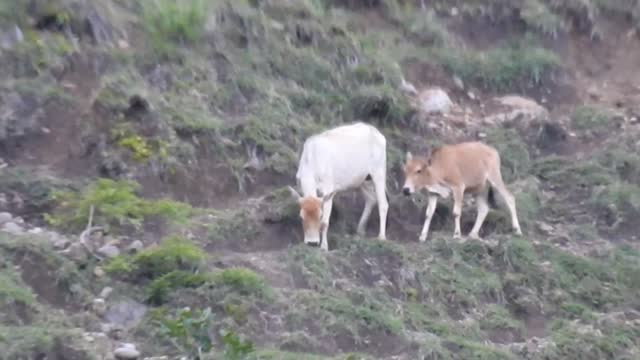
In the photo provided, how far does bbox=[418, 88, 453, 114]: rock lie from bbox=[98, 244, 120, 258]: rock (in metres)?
5.94

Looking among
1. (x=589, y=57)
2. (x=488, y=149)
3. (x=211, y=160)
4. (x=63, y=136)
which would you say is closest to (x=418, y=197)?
(x=488, y=149)

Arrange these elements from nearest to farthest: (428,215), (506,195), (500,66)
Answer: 1. (428,215)
2. (506,195)
3. (500,66)

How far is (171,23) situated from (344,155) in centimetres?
314

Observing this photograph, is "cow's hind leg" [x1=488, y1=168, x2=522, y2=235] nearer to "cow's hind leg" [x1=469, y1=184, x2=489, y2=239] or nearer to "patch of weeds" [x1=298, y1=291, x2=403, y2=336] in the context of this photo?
"cow's hind leg" [x1=469, y1=184, x2=489, y2=239]

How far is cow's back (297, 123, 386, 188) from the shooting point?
16609mm

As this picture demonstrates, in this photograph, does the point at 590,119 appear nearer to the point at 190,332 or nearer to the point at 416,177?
the point at 416,177

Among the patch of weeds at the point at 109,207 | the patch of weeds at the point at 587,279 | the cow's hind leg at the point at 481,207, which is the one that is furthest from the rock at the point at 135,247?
the patch of weeds at the point at 587,279

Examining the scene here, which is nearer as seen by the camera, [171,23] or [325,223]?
[325,223]

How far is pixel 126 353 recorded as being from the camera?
13.1 metres

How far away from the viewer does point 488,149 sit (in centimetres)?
1761

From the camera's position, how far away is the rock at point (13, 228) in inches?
578

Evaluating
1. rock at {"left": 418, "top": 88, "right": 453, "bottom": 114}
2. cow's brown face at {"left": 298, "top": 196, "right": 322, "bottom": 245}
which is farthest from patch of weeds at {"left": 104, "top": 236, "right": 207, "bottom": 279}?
rock at {"left": 418, "top": 88, "right": 453, "bottom": 114}

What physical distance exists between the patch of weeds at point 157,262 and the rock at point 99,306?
440mm

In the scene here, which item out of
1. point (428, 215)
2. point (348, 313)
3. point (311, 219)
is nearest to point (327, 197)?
point (311, 219)
